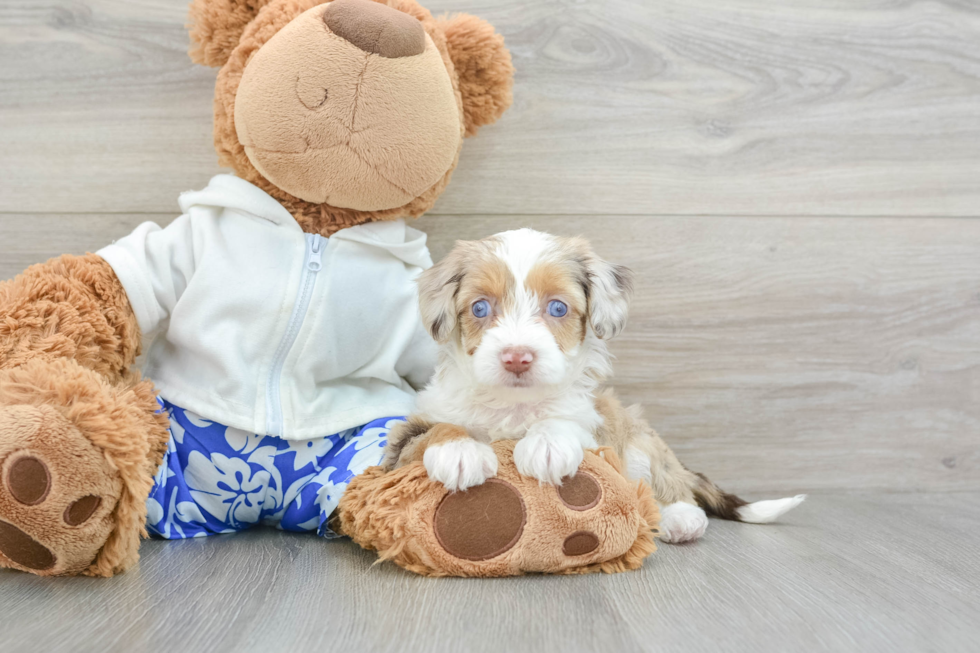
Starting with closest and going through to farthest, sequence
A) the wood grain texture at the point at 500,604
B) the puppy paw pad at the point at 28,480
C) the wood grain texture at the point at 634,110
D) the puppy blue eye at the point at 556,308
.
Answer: the wood grain texture at the point at 500,604 → the puppy paw pad at the point at 28,480 → the puppy blue eye at the point at 556,308 → the wood grain texture at the point at 634,110

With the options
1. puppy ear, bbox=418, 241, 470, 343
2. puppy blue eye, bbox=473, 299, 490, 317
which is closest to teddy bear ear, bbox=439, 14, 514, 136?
puppy ear, bbox=418, 241, 470, 343

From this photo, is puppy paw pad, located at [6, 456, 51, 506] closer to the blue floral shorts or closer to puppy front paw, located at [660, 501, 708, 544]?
the blue floral shorts

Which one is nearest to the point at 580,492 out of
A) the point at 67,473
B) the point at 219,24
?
the point at 67,473

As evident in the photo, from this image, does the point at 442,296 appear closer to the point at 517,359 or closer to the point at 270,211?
the point at 517,359

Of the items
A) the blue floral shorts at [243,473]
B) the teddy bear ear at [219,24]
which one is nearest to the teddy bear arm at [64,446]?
the blue floral shorts at [243,473]

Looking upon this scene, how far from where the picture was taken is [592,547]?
1.24 m

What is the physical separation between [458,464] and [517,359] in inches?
7.9

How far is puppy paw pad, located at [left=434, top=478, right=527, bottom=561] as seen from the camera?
1212mm

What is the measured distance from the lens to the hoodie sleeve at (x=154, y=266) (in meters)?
1.47

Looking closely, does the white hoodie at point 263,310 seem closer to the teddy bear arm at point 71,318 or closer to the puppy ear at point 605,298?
the teddy bear arm at point 71,318

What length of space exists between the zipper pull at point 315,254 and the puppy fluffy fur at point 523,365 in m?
0.27

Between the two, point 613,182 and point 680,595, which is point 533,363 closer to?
point 680,595

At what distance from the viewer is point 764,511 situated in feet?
5.49

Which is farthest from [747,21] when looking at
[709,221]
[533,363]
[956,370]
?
[533,363]
